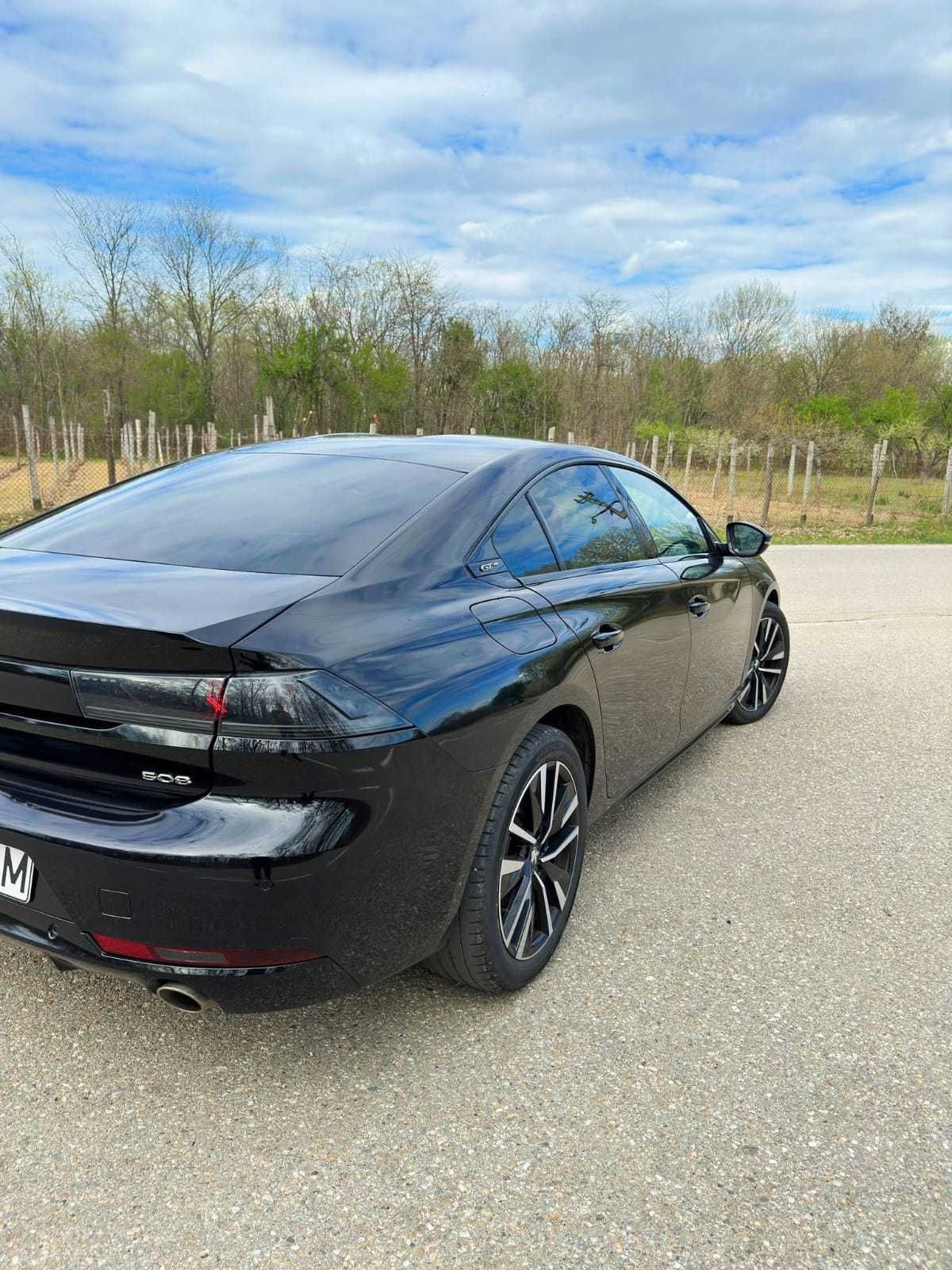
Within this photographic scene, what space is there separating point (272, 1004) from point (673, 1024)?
108cm

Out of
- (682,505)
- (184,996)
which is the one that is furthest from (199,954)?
(682,505)

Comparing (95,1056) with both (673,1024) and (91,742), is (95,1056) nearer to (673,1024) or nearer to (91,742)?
(91,742)


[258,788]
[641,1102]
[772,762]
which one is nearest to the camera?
[258,788]

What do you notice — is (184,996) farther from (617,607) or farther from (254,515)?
(617,607)

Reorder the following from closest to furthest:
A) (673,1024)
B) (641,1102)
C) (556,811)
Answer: (641,1102) → (673,1024) → (556,811)

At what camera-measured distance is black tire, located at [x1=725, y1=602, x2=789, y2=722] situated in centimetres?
482

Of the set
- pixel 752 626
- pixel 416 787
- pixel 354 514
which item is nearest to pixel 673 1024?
pixel 416 787

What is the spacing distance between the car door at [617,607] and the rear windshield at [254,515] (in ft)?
1.28

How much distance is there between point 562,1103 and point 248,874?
939mm

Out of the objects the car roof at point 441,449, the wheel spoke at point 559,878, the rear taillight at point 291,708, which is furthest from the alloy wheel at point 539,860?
the car roof at point 441,449

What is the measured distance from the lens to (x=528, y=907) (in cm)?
246

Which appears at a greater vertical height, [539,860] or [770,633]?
[770,633]

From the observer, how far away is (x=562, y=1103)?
2061 mm

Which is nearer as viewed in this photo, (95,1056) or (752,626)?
(95,1056)
